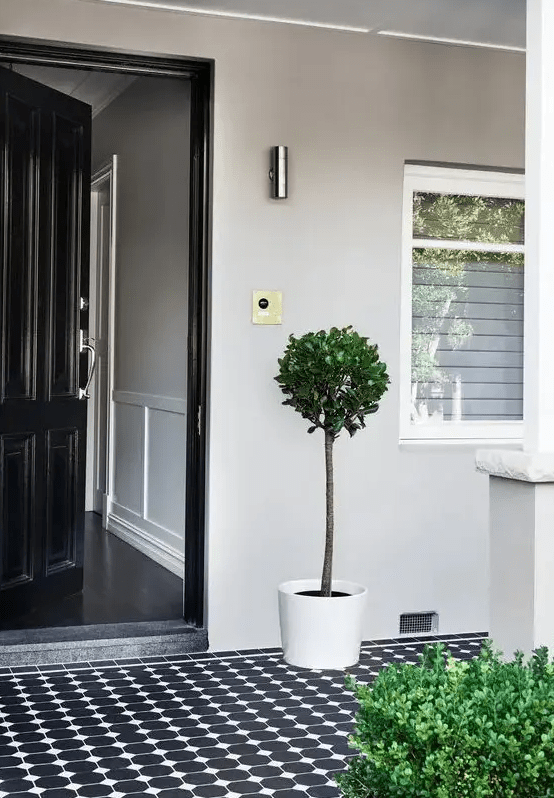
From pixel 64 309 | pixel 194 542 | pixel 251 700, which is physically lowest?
pixel 251 700

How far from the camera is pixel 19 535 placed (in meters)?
4.65

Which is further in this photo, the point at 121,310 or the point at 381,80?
the point at 121,310

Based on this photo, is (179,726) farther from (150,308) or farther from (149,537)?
(150,308)

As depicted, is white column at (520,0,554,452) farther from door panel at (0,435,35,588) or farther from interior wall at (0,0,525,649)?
door panel at (0,435,35,588)

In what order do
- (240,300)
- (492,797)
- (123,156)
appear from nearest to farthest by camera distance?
1. (492,797)
2. (240,300)
3. (123,156)

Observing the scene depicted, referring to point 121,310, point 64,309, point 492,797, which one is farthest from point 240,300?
point 492,797

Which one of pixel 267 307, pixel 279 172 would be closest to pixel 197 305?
pixel 267 307

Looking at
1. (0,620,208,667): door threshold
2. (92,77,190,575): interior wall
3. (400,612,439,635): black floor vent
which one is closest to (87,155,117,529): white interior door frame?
(92,77,190,575): interior wall

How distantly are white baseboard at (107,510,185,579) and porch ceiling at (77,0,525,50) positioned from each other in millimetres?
2766

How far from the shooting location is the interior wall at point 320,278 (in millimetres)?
4535

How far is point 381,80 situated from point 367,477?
174 centimetres

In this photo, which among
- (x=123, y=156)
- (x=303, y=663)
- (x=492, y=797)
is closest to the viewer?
(x=492, y=797)

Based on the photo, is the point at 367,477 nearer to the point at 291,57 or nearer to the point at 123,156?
the point at 291,57

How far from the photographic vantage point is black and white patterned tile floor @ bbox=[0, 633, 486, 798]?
3055mm
